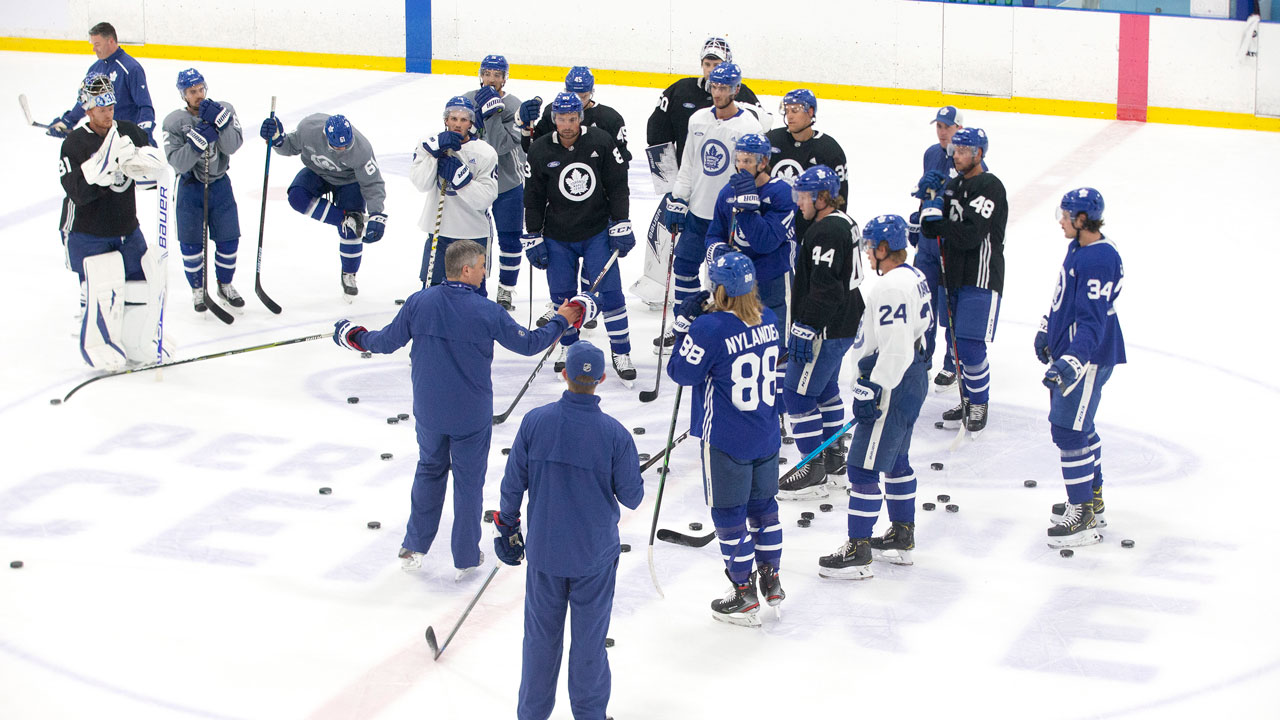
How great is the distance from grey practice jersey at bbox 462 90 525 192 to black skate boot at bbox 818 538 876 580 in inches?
147

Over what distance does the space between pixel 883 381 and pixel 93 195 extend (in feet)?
13.7

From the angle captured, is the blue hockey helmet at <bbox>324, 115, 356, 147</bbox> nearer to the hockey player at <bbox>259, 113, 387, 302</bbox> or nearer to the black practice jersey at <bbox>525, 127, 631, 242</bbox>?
the hockey player at <bbox>259, 113, 387, 302</bbox>

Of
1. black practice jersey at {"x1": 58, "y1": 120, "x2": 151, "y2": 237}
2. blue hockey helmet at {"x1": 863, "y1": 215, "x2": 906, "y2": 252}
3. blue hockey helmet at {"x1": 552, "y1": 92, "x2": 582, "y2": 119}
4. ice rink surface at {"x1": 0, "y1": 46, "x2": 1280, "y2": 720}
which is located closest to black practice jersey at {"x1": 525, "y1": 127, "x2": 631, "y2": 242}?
blue hockey helmet at {"x1": 552, "y1": 92, "x2": 582, "y2": 119}

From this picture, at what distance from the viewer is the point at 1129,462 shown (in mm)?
6574

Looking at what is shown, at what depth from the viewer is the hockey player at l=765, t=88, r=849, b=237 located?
271 inches

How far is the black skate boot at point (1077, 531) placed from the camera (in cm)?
573

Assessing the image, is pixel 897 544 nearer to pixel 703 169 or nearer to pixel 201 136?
pixel 703 169

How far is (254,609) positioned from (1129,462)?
3.88 metres

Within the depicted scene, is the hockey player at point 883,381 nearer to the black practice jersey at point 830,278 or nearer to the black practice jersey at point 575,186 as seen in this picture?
the black practice jersey at point 830,278

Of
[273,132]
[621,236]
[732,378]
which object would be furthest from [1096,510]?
[273,132]

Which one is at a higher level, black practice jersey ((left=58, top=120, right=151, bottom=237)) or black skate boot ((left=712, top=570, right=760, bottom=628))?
black practice jersey ((left=58, top=120, right=151, bottom=237))

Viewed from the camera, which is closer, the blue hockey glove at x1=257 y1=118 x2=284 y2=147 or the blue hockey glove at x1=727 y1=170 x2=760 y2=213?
the blue hockey glove at x1=727 y1=170 x2=760 y2=213

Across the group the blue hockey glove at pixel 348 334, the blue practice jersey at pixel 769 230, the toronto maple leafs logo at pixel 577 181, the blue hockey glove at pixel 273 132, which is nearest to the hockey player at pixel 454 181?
the toronto maple leafs logo at pixel 577 181

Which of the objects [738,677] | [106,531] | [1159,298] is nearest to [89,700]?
[106,531]
